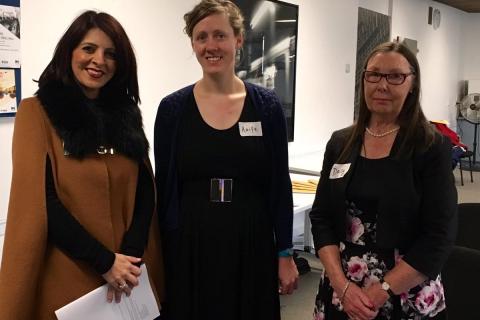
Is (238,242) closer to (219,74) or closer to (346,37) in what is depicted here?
(219,74)

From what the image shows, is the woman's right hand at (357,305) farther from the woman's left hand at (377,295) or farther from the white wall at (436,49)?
the white wall at (436,49)

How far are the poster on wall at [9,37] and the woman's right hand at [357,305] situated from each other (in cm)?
169

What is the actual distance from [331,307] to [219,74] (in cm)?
83

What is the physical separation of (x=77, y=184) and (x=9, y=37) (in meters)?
1.12

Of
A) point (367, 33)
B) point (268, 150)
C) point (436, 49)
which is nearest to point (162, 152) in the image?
point (268, 150)

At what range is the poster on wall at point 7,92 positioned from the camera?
7.23ft

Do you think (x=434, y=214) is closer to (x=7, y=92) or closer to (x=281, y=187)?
(x=281, y=187)

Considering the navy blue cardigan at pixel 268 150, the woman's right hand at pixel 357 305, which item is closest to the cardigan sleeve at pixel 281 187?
the navy blue cardigan at pixel 268 150

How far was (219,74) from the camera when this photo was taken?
65.3 inches

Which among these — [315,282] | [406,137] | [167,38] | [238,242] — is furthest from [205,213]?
[315,282]

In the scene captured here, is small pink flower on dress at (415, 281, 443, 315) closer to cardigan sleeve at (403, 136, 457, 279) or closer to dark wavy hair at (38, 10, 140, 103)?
cardigan sleeve at (403, 136, 457, 279)

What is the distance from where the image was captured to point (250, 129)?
1.69m

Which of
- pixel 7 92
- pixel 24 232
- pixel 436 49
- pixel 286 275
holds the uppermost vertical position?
pixel 436 49

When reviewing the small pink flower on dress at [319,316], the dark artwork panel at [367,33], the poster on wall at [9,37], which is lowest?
the small pink flower on dress at [319,316]
